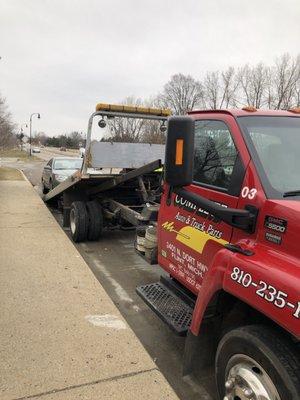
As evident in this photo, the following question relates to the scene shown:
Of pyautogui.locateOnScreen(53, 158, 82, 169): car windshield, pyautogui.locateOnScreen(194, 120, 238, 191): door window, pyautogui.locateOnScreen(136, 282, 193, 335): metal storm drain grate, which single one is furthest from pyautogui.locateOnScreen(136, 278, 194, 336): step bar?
pyautogui.locateOnScreen(53, 158, 82, 169): car windshield

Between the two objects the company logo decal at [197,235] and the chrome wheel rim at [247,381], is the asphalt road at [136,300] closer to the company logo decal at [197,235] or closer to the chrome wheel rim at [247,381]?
the chrome wheel rim at [247,381]

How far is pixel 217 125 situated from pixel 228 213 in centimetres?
94

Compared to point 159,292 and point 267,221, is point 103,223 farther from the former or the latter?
point 267,221

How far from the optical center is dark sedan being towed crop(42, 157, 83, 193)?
1407 centimetres

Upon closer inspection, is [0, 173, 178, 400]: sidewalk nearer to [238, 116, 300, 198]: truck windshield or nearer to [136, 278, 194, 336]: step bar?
[136, 278, 194, 336]: step bar

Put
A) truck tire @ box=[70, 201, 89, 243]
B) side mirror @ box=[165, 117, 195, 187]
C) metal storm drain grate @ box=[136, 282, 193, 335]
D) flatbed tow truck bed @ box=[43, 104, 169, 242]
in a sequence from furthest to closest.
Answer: truck tire @ box=[70, 201, 89, 243]
flatbed tow truck bed @ box=[43, 104, 169, 242]
metal storm drain grate @ box=[136, 282, 193, 335]
side mirror @ box=[165, 117, 195, 187]

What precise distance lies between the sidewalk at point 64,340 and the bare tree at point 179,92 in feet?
205

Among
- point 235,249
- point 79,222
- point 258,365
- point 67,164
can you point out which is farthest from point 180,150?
point 67,164

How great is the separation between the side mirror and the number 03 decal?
0.43 m

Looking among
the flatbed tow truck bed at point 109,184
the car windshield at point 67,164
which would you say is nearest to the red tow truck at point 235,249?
the flatbed tow truck bed at point 109,184

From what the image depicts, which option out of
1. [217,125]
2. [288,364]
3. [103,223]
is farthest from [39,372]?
[103,223]

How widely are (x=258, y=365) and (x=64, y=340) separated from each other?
216cm

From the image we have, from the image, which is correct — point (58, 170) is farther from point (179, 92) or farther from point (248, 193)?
point (179, 92)

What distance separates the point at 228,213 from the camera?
108 inches
